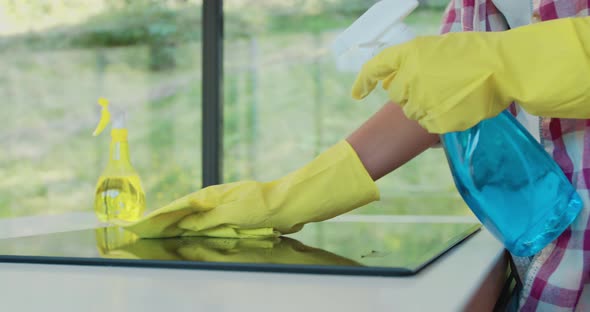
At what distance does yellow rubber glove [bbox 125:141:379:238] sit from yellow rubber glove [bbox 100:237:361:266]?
35mm

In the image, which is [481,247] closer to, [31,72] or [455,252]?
[455,252]

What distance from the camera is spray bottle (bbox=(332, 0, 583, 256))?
761mm

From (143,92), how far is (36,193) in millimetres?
1015

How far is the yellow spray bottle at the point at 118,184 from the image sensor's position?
129 cm

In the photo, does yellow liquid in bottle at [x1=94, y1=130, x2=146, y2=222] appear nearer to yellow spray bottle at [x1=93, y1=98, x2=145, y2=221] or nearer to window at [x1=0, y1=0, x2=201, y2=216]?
yellow spray bottle at [x1=93, y1=98, x2=145, y2=221]

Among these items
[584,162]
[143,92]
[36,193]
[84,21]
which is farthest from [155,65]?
[584,162]

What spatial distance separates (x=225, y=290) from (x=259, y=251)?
0.22 m

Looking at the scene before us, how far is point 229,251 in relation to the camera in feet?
2.55

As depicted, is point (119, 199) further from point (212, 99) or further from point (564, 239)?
point (212, 99)

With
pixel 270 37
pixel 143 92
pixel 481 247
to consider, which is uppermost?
pixel 270 37

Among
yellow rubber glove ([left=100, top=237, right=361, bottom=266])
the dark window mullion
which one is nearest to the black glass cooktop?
yellow rubber glove ([left=100, top=237, right=361, bottom=266])

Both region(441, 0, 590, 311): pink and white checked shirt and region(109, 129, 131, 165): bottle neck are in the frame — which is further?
region(109, 129, 131, 165): bottle neck

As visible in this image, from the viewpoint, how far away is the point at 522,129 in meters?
0.78

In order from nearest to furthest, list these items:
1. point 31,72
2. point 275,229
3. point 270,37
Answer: point 275,229
point 270,37
point 31,72
